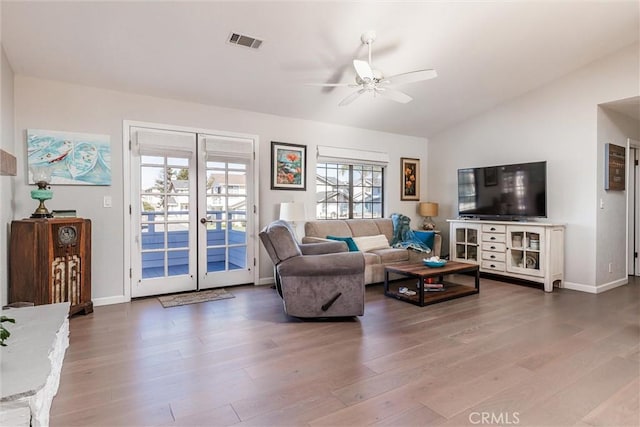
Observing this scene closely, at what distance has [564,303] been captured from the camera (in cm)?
389

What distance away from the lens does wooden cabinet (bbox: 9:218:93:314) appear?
307cm

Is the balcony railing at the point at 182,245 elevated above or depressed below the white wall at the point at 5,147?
below

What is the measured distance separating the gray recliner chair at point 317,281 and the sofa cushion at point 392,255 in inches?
63.9

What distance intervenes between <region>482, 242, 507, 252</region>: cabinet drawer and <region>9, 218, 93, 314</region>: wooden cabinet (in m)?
5.10

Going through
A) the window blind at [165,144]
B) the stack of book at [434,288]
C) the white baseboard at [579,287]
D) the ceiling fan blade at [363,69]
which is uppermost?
the ceiling fan blade at [363,69]

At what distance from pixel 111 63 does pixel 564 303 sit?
17.6 feet

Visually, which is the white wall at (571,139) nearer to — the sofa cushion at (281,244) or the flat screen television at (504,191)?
the flat screen television at (504,191)

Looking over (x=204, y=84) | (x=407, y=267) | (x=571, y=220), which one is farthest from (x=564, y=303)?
(x=204, y=84)

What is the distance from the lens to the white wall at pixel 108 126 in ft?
11.4

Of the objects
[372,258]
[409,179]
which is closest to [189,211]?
[372,258]

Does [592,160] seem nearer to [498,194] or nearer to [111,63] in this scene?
[498,194]

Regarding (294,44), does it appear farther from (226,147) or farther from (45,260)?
(45,260)

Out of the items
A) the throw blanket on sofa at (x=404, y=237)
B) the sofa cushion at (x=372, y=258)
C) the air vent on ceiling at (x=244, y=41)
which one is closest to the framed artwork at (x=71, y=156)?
the air vent on ceiling at (x=244, y=41)

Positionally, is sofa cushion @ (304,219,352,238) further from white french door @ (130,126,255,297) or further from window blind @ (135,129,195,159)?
window blind @ (135,129,195,159)
